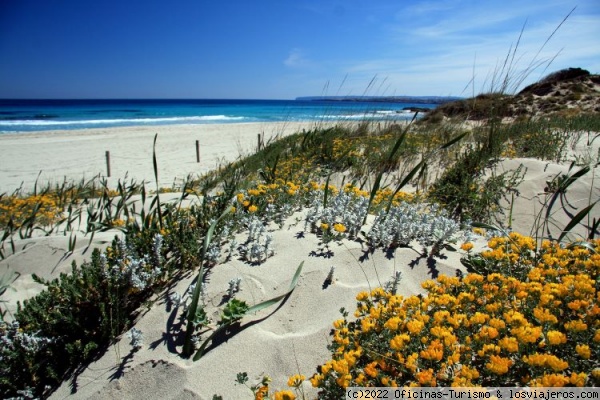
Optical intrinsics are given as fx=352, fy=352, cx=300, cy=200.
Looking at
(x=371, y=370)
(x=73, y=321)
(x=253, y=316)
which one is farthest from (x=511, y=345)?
(x=73, y=321)

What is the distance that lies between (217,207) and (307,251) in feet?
3.69

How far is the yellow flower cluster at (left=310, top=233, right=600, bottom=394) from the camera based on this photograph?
1502 millimetres

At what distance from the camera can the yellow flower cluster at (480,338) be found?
1.50 meters

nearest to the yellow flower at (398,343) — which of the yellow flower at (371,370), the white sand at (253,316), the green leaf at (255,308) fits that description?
the yellow flower at (371,370)

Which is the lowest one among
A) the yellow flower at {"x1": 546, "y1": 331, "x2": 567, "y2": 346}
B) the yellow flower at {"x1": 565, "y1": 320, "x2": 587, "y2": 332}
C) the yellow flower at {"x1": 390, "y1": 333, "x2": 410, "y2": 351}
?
the yellow flower at {"x1": 390, "y1": 333, "x2": 410, "y2": 351}

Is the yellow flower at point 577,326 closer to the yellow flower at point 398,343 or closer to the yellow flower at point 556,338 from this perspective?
the yellow flower at point 556,338

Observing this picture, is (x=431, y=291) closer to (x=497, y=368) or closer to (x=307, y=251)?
(x=497, y=368)

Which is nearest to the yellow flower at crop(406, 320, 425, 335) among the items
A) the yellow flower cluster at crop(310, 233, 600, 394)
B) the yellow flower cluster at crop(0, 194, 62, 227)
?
the yellow flower cluster at crop(310, 233, 600, 394)

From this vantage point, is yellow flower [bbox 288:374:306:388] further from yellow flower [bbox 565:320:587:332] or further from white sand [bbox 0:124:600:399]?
yellow flower [bbox 565:320:587:332]

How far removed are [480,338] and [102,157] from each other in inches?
731

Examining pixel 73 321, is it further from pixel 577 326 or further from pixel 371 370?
pixel 577 326

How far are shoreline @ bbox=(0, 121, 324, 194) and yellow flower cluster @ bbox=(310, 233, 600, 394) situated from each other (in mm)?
7506

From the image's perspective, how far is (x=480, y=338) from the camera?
1.64m

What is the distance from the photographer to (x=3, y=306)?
9.91 ft
